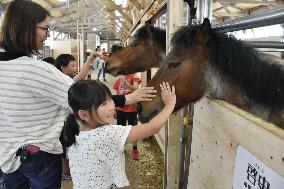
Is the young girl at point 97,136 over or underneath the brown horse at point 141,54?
underneath

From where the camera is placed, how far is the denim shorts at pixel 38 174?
1.60 m

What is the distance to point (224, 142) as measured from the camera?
4.90 ft

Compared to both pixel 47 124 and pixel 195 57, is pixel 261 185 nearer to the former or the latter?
pixel 195 57

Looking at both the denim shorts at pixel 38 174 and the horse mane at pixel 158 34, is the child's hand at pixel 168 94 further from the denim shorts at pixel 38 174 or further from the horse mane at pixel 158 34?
the horse mane at pixel 158 34

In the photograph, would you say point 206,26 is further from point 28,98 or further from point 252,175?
point 28,98

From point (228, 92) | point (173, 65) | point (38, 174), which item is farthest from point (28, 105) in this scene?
point (228, 92)

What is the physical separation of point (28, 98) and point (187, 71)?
3.11 ft

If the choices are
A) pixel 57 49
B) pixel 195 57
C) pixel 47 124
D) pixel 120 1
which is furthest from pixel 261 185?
pixel 57 49

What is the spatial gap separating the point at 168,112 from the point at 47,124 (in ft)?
2.26

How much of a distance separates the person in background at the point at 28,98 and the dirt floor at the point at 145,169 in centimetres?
191

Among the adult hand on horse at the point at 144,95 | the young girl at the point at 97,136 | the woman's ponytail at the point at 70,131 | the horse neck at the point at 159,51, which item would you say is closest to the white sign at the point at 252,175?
the young girl at the point at 97,136

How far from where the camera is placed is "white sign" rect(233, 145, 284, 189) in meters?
1.00

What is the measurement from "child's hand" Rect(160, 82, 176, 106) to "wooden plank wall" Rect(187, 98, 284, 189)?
0.83 ft

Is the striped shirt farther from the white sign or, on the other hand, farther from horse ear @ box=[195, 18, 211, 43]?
the white sign
